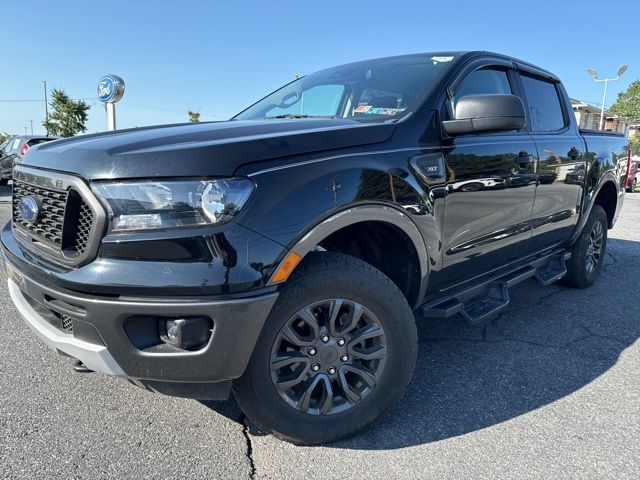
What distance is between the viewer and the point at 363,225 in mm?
2420

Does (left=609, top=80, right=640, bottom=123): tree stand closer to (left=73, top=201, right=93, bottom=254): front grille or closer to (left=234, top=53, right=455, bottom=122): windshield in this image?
(left=234, top=53, right=455, bottom=122): windshield

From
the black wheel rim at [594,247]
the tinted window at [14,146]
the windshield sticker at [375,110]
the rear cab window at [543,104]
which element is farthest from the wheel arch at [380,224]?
the tinted window at [14,146]

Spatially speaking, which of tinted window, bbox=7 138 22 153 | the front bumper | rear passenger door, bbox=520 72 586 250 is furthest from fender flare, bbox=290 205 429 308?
tinted window, bbox=7 138 22 153

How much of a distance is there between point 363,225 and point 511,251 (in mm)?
1419

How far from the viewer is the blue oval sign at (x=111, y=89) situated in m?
8.67

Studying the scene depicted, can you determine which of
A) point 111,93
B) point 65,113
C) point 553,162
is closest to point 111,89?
point 111,93

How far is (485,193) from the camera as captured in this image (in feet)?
9.23

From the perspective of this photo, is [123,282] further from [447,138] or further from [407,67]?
[407,67]

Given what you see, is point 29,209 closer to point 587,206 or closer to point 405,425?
point 405,425

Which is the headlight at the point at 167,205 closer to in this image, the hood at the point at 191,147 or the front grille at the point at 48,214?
the hood at the point at 191,147

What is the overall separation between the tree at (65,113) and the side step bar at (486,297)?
3853cm

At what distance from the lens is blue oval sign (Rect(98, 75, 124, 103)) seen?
28.5 ft

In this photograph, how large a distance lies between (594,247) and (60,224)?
15.4 ft

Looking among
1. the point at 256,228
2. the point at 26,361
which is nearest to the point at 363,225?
the point at 256,228
